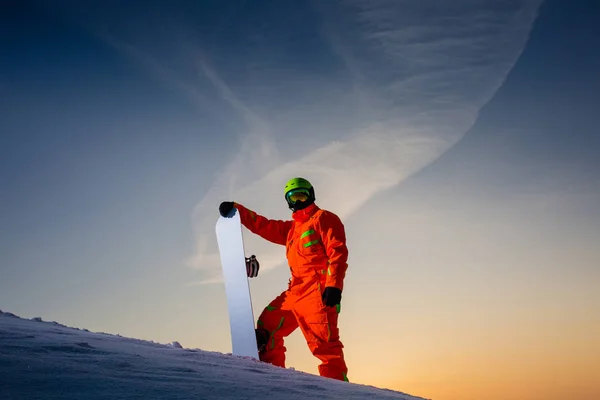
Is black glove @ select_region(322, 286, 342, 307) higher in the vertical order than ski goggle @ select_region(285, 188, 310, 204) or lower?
lower

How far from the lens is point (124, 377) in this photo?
6.95 ft

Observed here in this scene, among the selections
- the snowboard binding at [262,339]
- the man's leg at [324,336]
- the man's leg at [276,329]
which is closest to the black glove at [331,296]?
the man's leg at [324,336]

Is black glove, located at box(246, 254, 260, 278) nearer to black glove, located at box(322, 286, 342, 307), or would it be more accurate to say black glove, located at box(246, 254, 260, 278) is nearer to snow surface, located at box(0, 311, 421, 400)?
black glove, located at box(322, 286, 342, 307)

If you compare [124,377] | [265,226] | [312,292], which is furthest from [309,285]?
[124,377]

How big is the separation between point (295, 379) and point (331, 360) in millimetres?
1705

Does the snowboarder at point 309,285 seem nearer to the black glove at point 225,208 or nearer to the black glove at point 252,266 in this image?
the black glove at point 225,208

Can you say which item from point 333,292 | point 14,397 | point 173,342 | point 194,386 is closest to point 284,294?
point 333,292

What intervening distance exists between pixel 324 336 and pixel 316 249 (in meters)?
0.83

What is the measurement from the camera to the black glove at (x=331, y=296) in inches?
181

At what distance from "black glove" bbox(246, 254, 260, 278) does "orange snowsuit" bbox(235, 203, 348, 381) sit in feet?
1.17

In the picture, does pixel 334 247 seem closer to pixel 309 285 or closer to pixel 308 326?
pixel 309 285

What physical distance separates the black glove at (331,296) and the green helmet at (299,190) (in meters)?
1.10

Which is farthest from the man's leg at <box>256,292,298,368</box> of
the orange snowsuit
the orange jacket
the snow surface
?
the snow surface

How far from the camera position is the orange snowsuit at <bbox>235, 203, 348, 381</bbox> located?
15.3 ft
